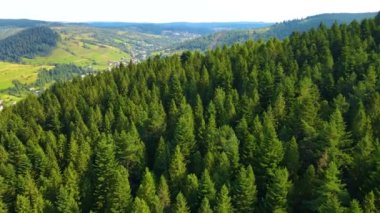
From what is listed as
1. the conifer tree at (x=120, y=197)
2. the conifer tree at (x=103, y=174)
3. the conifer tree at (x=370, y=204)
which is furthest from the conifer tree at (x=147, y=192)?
the conifer tree at (x=370, y=204)

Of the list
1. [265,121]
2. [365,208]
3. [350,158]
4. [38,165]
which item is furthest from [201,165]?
[38,165]

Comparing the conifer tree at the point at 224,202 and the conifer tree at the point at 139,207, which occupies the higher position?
the conifer tree at the point at 224,202

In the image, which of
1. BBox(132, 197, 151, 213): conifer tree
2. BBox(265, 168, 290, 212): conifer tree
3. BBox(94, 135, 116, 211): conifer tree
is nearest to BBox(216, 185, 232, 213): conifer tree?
BBox(265, 168, 290, 212): conifer tree

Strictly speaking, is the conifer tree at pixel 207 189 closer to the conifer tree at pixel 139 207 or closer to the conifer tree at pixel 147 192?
the conifer tree at pixel 147 192

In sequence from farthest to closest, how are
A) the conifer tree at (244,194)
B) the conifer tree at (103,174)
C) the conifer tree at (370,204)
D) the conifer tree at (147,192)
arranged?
the conifer tree at (103,174) → the conifer tree at (147,192) → the conifer tree at (244,194) → the conifer tree at (370,204)

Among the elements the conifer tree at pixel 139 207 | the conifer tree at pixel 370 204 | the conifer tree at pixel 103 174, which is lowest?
the conifer tree at pixel 103 174

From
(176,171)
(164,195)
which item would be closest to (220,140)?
(176,171)

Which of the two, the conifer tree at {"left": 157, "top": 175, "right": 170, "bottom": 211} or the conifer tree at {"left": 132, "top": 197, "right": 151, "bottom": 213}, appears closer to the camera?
the conifer tree at {"left": 132, "top": 197, "right": 151, "bottom": 213}

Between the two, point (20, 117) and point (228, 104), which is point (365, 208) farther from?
point (20, 117)

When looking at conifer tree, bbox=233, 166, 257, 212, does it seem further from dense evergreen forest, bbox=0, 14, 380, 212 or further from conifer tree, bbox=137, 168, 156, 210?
conifer tree, bbox=137, 168, 156, 210

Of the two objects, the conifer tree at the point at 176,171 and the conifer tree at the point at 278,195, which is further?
the conifer tree at the point at 176,171
